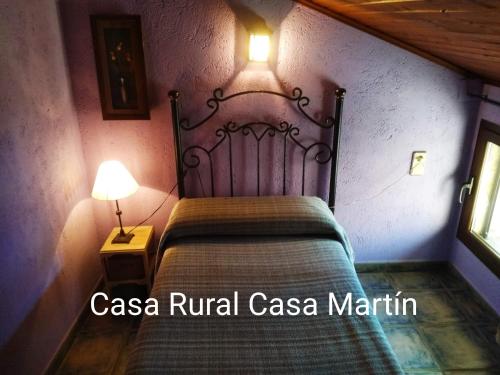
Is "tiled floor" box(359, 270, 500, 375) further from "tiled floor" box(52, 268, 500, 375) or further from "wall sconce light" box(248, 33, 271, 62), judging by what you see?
"wall sconce light" box(248, 33, 271, 62)

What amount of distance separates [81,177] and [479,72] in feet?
8.38

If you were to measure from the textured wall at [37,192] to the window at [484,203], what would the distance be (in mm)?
2600

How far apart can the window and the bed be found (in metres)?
0.95


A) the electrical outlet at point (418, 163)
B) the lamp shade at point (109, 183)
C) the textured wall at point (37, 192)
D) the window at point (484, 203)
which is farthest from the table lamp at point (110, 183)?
the window at point (484, 203)

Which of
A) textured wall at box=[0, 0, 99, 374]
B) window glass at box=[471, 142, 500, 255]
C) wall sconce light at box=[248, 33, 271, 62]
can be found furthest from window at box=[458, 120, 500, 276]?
textured wall at box=[0, 0, 99, 374]

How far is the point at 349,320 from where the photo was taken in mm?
1625

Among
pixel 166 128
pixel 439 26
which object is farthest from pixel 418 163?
pixel 166 128

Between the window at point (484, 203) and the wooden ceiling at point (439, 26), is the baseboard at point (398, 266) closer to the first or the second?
the window at point (484, 203)

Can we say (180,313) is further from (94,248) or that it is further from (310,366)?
(94,248)

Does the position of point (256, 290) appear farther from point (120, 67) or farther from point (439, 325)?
point (120, 67)

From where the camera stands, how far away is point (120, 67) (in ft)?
7.70

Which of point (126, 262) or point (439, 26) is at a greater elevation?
point (439, 26)

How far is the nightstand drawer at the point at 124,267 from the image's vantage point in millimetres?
2400

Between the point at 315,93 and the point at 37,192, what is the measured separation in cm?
172
